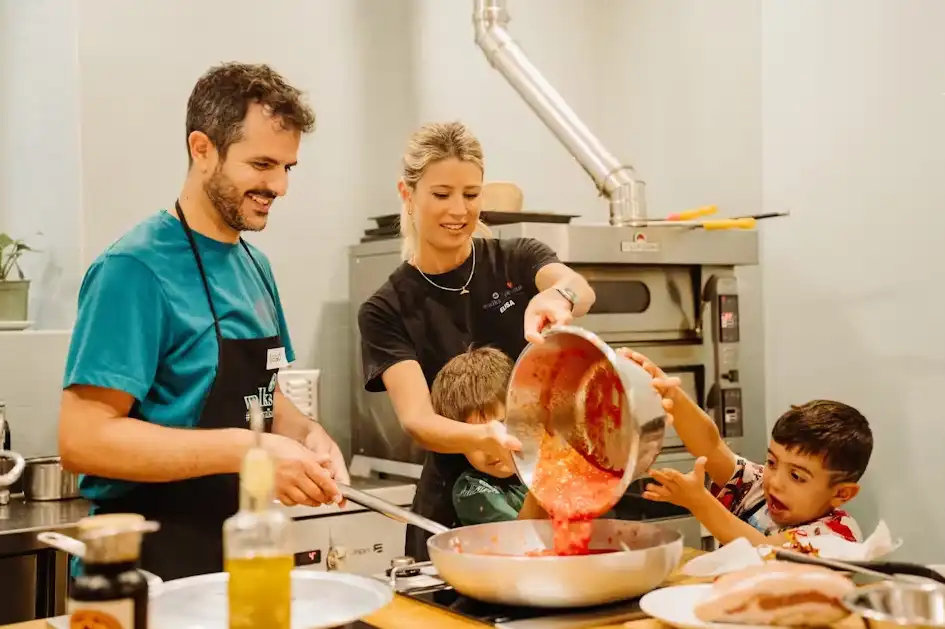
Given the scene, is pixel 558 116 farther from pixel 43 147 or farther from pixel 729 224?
pixel 43 147

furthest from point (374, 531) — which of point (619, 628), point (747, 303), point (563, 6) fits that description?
point (563, 6)

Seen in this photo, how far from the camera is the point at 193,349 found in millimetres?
1686

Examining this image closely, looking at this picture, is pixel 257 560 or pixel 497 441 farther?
pixel 497 441

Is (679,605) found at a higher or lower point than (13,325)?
lower

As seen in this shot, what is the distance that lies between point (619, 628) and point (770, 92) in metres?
2.38

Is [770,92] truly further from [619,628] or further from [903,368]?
[619,628]

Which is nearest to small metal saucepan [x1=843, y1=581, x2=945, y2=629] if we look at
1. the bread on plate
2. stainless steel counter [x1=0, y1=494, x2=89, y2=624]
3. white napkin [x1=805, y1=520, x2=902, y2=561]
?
the bread on plate

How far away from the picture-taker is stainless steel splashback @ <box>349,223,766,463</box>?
274 centimetres

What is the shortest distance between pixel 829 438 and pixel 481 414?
2.32 feet

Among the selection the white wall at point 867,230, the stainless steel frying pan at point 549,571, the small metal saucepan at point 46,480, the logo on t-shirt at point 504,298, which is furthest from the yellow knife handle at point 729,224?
the small metal saucepan at point 46,480

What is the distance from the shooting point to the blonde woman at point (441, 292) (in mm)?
2086

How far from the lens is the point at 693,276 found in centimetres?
292

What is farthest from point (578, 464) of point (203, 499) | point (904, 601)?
point (203, 499)

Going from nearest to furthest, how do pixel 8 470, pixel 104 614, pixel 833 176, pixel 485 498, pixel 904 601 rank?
pixel 104 614, pixel 904 601, pixel 485 498, pixel 8 470, pixel 833 176
